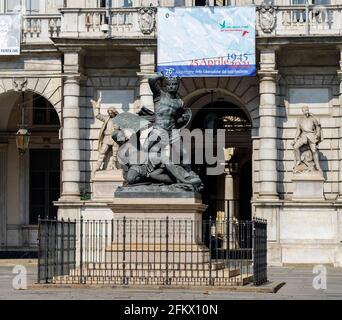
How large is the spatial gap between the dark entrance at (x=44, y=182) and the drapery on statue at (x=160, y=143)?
2160 cm

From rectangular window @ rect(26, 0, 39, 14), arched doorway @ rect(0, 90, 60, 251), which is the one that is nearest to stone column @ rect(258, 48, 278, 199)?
rectangular window @ rect(26, 0, 39, 14)

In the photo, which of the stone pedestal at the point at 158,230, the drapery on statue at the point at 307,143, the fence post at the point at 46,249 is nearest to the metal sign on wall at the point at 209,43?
the drapery on statue at the point at 307,143

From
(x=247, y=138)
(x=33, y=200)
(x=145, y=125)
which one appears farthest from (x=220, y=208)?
(x=145, y=125)

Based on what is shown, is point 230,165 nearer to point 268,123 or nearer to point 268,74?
point 268,123

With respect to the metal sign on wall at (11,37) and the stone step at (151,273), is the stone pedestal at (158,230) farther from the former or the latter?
the metal sign on wall at (11,37)

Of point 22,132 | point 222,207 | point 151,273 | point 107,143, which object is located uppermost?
point 22,132

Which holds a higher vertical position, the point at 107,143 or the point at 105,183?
the point at 107,143

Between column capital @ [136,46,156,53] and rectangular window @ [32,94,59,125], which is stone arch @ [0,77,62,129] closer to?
column capital @ [136,46,156,53]

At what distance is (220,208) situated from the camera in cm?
5647

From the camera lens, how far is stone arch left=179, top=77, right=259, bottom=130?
48.7m

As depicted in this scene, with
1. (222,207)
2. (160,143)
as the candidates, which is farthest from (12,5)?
(160,143)

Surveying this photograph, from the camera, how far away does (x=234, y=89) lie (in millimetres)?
49031

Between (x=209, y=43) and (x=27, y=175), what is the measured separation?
13714mm

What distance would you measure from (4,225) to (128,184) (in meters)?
23.2
